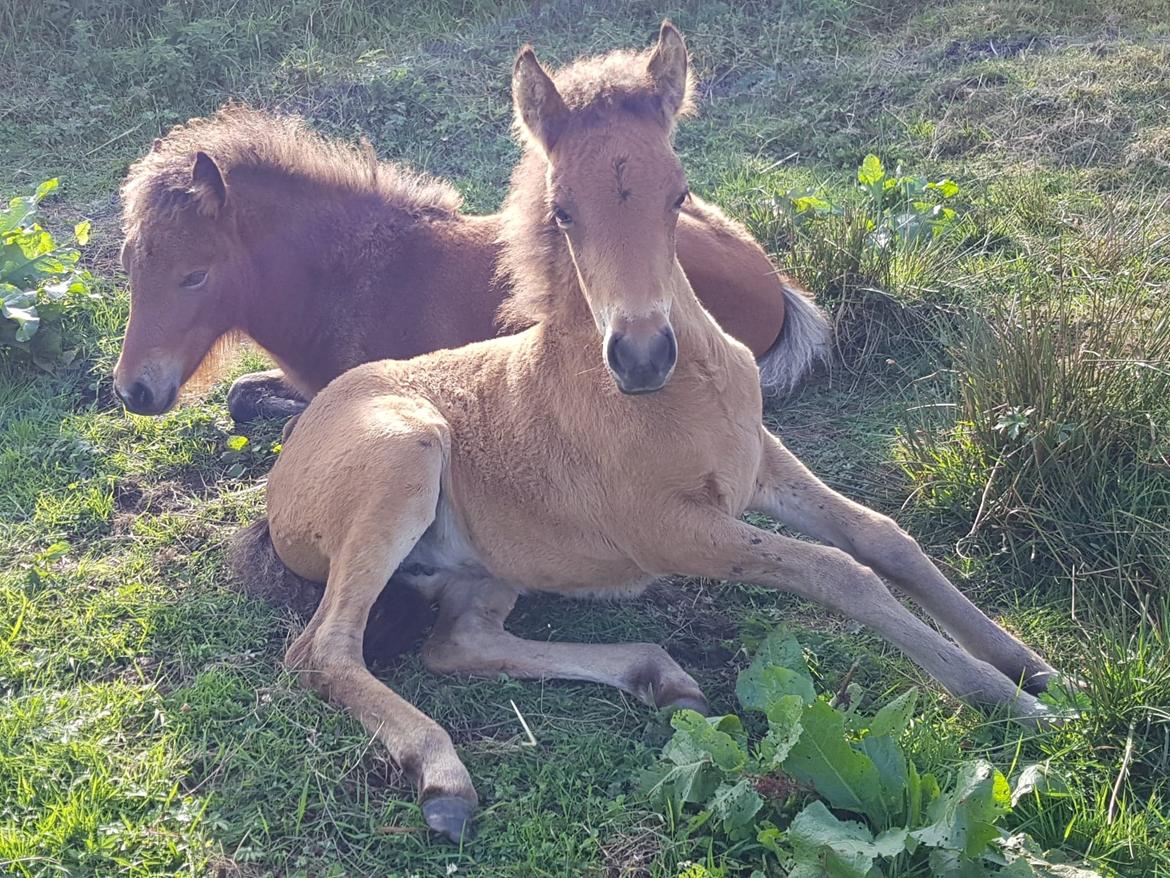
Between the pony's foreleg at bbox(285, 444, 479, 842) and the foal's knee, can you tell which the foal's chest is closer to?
the pony's foreleg at bbox(285, 444, 479, 842)

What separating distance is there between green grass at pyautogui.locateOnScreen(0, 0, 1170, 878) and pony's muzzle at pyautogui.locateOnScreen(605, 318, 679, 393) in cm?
110

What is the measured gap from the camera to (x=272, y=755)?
11.0 ft

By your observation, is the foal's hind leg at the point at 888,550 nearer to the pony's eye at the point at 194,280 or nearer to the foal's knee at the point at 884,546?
the foal's knee at the point at 884,546

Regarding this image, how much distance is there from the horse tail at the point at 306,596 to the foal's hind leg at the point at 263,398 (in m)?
1.39

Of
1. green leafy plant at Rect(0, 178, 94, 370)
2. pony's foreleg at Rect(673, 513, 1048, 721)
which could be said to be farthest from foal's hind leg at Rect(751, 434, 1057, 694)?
green leafy plant at Rect(0, 178, 94, 370)

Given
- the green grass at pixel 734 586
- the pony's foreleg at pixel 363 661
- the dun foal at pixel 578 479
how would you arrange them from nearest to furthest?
the green grass at pixel 734 586
the pony's foreleg at pixel 363 661
the dun foal at pixel 578 479

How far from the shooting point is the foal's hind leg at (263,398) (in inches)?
220

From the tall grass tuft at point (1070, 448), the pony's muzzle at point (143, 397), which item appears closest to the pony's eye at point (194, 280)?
the pony's muzzle at point (143, 397)

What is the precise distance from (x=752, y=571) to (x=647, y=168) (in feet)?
4.50

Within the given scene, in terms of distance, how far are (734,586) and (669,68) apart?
6.38 feet

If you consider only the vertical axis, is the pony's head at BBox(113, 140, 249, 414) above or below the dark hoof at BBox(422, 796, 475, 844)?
above

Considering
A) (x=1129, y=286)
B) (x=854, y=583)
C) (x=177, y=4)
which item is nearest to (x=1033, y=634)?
(x=854, y=583)

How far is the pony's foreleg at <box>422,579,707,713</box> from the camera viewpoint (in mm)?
3480

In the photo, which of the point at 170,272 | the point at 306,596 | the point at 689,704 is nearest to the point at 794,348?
the point at 689,704
